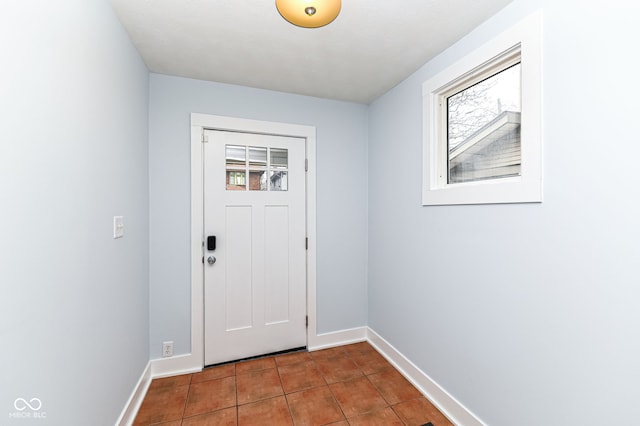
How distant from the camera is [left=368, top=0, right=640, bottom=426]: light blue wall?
3.30ft

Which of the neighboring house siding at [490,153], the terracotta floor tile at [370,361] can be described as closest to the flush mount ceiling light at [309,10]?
the neighboring house siding at [490,153]

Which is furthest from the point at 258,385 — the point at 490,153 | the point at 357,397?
the point at 490,153

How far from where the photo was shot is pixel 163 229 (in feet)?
7.12

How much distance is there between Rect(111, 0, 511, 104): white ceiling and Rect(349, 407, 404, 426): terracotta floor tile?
7.99 feet

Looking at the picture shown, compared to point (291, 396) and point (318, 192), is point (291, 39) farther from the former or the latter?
point (291, 396)

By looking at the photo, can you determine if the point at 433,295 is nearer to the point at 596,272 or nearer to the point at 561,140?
the point at 596,272

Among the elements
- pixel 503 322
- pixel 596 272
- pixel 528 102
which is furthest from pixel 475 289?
pixel 528 102

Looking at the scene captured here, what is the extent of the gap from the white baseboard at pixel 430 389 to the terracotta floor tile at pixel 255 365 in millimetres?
1018

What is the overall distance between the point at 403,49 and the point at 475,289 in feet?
5.37

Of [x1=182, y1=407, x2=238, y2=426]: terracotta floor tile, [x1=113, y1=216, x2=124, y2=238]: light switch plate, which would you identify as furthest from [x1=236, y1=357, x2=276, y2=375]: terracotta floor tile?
[x1=113, y1=216, x2=124, y2=238]: light switch plate

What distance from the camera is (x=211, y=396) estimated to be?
6.31 feet

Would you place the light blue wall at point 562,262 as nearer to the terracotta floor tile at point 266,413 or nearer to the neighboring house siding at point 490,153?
the neighboring house siding at point 490,153

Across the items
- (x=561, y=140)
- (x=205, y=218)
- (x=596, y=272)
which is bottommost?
(x=596, y=272)

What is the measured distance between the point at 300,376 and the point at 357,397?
49 cm
